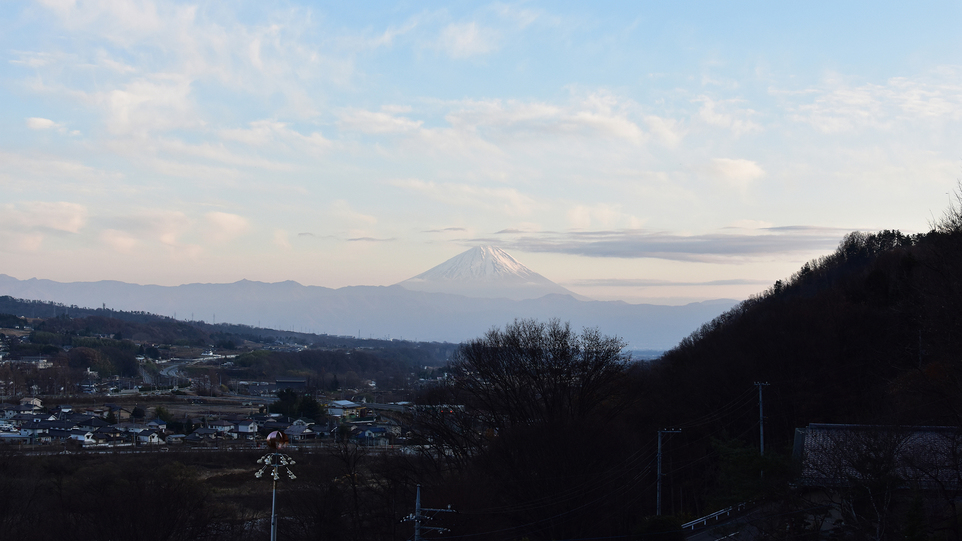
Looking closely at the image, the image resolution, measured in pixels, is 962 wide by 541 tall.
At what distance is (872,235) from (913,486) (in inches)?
2567

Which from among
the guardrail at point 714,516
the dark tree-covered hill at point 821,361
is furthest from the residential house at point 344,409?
the guardrail at point 714,516

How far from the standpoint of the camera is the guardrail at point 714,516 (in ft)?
59.9

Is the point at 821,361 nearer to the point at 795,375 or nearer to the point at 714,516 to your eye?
the point at 795,375

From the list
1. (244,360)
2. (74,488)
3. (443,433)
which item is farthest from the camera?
(244,360)

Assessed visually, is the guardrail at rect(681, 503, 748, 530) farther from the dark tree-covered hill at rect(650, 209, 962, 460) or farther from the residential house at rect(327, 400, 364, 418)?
the residential house at rect(327, 400, 364, 418)

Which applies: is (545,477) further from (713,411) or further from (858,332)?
(858,332)

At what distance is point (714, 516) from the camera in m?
19.5

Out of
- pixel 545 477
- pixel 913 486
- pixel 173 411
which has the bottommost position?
pixel 173 411

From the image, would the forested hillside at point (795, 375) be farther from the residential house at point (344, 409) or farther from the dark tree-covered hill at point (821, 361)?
the residential house at point (344, 409)

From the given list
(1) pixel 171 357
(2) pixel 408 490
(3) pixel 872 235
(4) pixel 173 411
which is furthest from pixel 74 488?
(1) pixel 171 357

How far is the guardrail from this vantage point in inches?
719

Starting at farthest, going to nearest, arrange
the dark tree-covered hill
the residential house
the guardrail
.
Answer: the residential house < the dark tree-covered hill < the guardrail

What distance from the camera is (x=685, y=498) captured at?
30703 mm

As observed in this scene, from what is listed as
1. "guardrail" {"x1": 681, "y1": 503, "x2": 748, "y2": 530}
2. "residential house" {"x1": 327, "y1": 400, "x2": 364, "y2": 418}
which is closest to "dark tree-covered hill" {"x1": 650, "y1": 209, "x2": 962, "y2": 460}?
"guardrail" {"x1": 681, "y1": 503, "x2": 748, "y2": 530}
